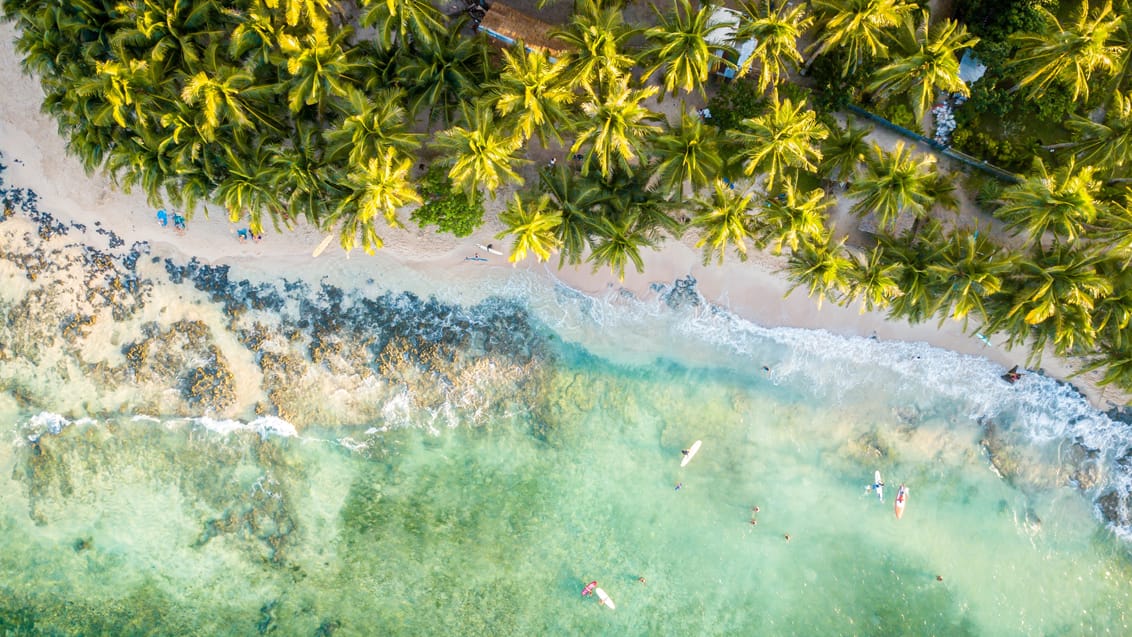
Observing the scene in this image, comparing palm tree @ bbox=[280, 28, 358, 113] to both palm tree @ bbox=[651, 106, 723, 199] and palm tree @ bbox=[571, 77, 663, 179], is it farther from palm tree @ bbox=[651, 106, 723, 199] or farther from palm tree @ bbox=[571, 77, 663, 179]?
palm tree @ bbox=[651, 106, 723, 199]

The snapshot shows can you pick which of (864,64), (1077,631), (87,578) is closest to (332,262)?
(87,578)

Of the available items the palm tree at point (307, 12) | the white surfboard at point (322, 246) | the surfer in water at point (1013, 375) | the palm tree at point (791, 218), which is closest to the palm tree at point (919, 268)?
the palm tree at point (791, 218)

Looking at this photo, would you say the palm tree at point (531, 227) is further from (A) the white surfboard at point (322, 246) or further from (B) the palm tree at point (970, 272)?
(B) the palm tree at point (970, 272)

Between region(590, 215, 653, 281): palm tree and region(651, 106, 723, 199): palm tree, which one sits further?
region(590, 215, 653, 281): palm tree

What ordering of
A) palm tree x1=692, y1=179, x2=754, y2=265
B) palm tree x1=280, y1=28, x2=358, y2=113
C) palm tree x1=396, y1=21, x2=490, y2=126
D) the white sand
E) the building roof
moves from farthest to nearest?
the white sand
the building roof
palm tree x1=396, y1=21, x2=490, y2=126
palm tree x1=692, y1=179, x2=754, y2=265
palm tree x1=280, y1=28, x2=358, y2=113

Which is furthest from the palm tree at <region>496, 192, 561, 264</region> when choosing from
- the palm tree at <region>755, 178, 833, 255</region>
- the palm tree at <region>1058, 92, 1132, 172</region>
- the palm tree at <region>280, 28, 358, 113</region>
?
the palm tree at <region>1058, 92, 1132, 172</region>

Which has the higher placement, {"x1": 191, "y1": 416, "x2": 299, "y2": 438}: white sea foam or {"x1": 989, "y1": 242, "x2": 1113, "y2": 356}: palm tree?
{"x1": 989, "y1": 242, "x2": 1113, "y2": 356}: palm tree

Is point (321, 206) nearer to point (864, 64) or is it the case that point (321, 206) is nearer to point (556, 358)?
point (556, 358)
